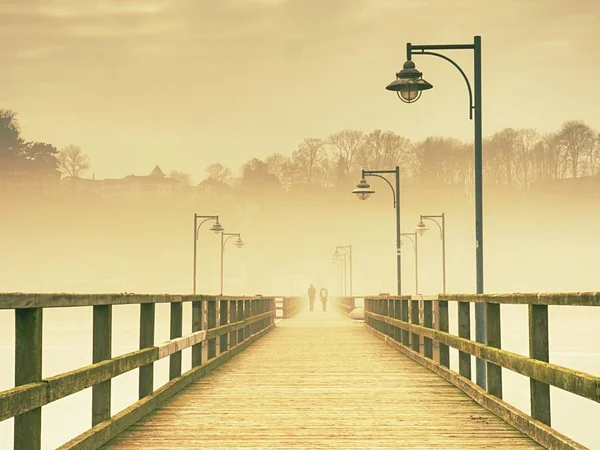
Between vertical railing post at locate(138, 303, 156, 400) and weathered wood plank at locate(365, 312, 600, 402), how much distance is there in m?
3.30

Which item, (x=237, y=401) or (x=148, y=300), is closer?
(x=148, y=300)

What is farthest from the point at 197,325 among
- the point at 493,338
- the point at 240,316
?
the point at 240,316

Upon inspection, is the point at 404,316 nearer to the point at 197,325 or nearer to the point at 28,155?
Result: the point at 197,325

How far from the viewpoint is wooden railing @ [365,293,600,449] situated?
6.48 meters

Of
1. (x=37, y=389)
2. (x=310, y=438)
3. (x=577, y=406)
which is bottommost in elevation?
(x=577, y=406)

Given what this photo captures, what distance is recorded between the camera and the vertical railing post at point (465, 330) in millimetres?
11210

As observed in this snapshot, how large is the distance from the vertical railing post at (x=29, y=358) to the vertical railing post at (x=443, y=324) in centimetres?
794

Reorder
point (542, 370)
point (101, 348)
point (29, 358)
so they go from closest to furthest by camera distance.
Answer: point (29, 358) < point (542, 370) < point (101, 348)

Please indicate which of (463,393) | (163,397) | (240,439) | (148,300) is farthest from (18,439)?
(463,393)

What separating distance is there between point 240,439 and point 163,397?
2.50m

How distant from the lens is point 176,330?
11320 millimetres

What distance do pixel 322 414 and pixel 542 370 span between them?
3.02 m

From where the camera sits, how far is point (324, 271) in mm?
167750

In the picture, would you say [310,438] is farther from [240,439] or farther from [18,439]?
[18,439]
